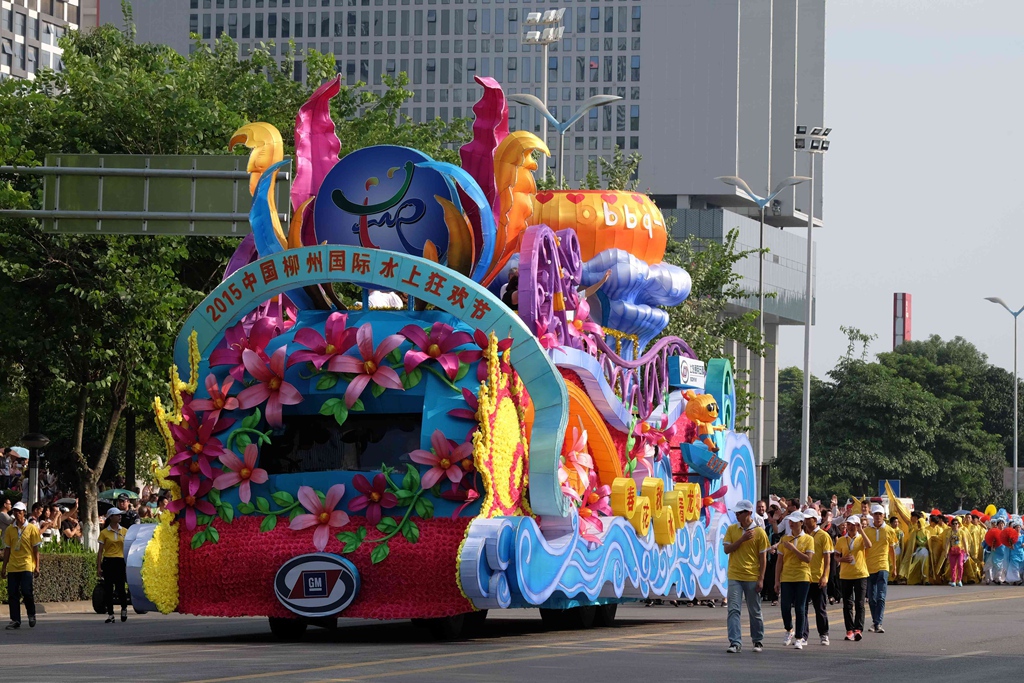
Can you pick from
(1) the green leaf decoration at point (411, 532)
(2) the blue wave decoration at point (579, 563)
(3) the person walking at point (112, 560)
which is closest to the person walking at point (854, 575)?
(2) the blue wave decoration at point (579, 563)

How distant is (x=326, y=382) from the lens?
18.2 m

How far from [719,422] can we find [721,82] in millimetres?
95221

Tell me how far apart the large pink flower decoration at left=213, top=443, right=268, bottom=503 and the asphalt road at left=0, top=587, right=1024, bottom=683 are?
162 cm

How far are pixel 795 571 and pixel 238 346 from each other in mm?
6421

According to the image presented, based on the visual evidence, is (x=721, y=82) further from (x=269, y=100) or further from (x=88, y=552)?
(x=88, y=552)

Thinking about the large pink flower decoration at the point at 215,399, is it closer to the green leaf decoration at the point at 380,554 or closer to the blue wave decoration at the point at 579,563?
the green leaf decoration at the point at 380,554

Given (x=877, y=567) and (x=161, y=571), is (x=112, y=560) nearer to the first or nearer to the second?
(x=161, y=571)

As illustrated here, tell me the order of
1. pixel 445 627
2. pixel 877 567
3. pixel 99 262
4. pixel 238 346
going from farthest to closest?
pixel 99 262 < pixel 877 567 < pixel 445 627 < pixel 238 346

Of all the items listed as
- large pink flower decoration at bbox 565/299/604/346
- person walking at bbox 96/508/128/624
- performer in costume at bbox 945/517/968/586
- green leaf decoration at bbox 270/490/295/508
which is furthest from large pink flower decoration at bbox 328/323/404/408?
performer in costume at bbox 945/517/968/586

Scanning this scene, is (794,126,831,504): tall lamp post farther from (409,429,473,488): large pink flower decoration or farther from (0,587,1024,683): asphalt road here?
(409,429,473,488): large pink flower decoration

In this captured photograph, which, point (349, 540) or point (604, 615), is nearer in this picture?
point (349, 540)

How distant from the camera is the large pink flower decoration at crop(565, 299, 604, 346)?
20844 mm

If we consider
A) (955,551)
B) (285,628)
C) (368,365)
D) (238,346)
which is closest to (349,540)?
(368,365)

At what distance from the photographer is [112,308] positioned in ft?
96.4
